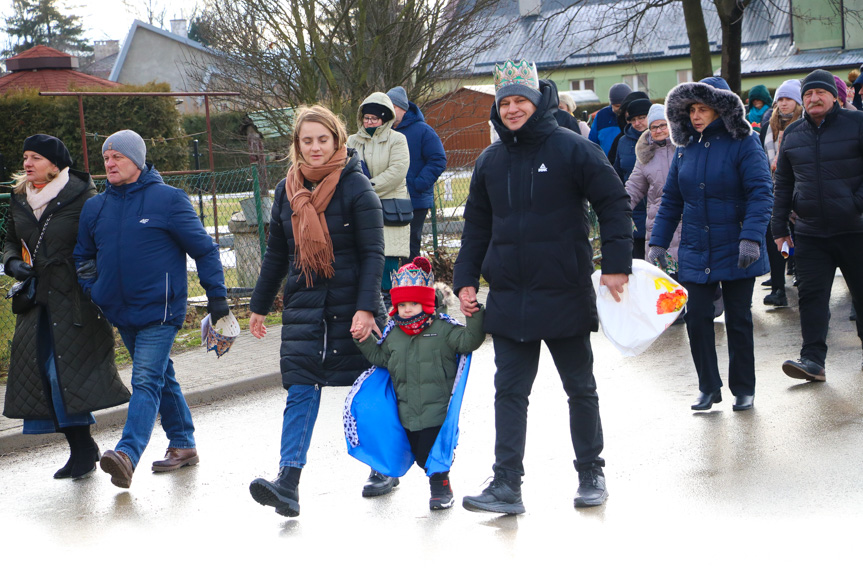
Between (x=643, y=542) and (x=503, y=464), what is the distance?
800 mm

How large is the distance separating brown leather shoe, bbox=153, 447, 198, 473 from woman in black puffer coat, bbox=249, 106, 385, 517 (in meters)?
1.27

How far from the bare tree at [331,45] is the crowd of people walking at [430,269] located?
7.07 meters

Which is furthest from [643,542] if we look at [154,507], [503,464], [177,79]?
[177,79]

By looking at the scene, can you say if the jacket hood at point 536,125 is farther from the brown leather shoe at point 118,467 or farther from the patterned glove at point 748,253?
the brown leather shoe at point 118,467

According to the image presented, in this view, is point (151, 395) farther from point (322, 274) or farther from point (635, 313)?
point (635, 313)

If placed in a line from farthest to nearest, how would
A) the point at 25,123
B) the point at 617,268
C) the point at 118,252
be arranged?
the point at 25,123 → the point at 118,252 → the point at 617,268

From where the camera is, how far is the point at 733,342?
679cm

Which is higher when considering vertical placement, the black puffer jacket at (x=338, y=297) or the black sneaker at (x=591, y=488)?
the black puffer jacket at (x=338, y=297)

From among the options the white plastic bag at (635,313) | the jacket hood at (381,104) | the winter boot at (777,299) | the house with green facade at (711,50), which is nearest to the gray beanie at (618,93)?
the winter boot at (777,299)

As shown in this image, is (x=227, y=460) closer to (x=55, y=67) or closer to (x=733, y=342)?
(x=733, y=342)

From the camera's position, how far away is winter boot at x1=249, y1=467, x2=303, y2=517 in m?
5.04

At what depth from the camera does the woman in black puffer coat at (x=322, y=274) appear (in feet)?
17.3

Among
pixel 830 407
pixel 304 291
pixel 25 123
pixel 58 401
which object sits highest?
pixel 25 123

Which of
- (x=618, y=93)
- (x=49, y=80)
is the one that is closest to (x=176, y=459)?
(x=618, y=93)
